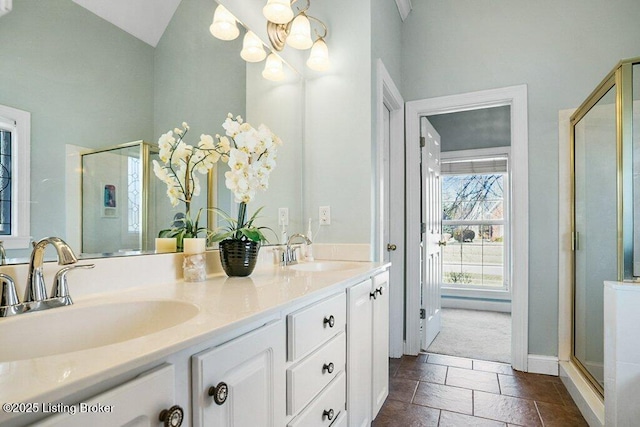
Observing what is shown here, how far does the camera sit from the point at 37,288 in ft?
2.63

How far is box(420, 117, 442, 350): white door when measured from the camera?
9.64ft

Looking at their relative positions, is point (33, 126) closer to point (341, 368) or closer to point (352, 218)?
point (341, 368)

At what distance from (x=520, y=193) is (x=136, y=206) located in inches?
98.9

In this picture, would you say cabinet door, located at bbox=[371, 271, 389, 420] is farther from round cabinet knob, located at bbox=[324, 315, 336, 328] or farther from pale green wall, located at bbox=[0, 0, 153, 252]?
pale green wall, located at bbox=[0, 0, 153, 252]

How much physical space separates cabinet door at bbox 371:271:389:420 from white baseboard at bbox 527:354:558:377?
124 centimetres

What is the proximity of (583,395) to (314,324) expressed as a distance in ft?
5.94

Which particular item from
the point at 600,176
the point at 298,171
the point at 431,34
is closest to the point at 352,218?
the point at 298,171

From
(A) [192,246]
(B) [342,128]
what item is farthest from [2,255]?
(B) [342,128]

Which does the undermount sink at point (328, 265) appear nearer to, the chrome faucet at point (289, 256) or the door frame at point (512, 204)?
the chrome faucet at point (289, 256)

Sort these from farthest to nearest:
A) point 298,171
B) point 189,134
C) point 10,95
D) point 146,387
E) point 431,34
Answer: point 431,34 → point 298,171 → point 189,134 → point 10,95 → point 146,387

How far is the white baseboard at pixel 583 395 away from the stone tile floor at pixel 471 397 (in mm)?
→ 45

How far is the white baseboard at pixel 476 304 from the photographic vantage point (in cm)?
440

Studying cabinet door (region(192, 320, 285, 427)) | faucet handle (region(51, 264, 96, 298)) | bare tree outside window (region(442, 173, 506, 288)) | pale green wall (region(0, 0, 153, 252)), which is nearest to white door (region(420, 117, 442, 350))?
bare tree outside window (region(442, 173, 506, 288))

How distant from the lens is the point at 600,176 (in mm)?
2029
